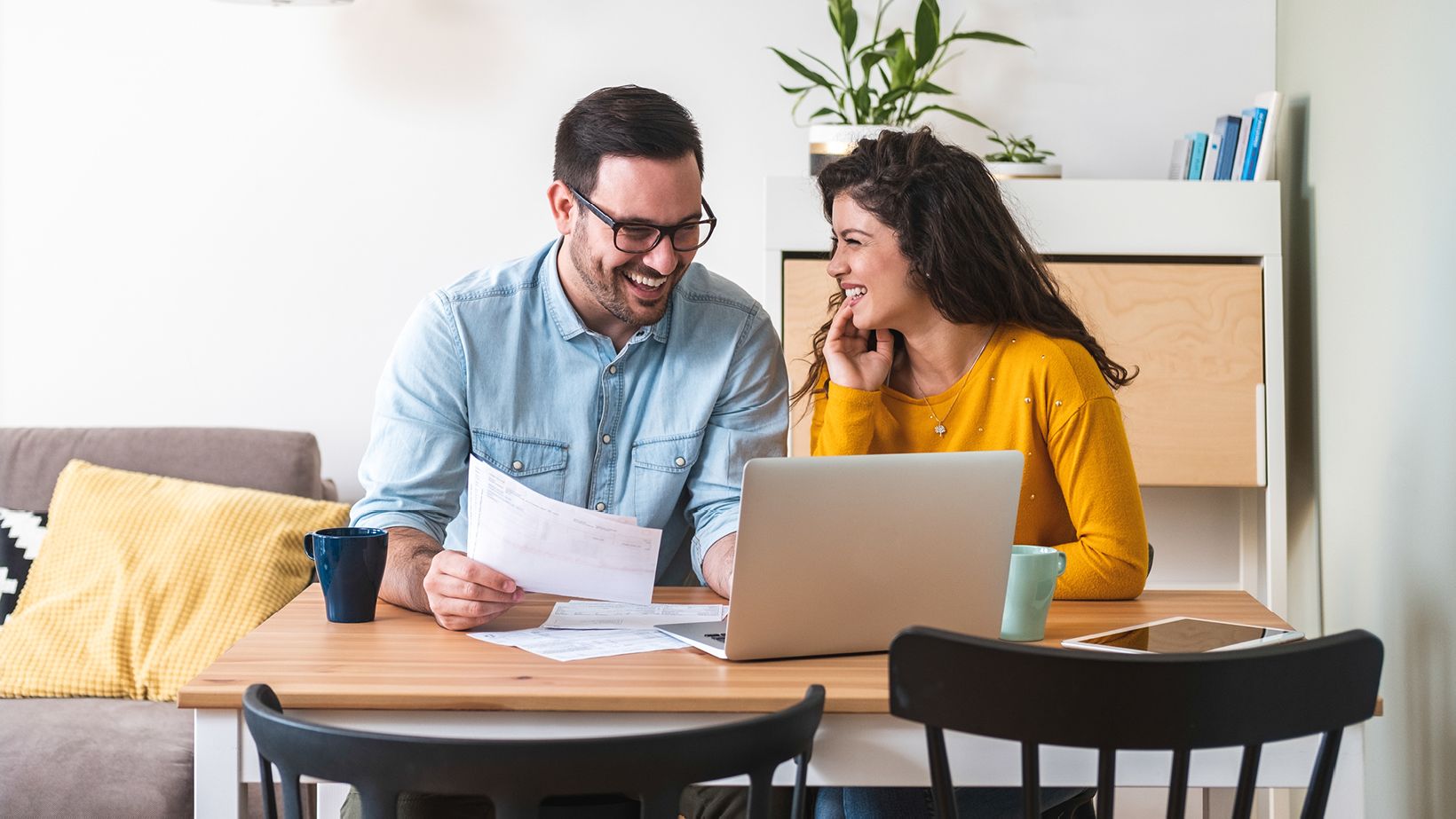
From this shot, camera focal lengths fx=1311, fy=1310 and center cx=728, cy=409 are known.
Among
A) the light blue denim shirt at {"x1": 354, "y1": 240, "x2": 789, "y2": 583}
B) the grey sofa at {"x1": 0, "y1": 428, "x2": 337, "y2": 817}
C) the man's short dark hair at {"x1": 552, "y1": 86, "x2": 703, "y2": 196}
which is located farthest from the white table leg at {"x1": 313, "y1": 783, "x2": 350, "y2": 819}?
the man's short dark hair at {"x1": 552, "y1": 86, "x2": 703, "y2": 196}

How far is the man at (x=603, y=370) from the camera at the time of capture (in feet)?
5.52

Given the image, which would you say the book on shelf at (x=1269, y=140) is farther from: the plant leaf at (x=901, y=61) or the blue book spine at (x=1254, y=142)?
the plant leaf at (x=901, y=61)

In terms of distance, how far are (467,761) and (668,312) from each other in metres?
1.03

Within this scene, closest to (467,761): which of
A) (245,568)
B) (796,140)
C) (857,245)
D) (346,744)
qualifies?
(346,744)

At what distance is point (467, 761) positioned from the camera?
2.81ft

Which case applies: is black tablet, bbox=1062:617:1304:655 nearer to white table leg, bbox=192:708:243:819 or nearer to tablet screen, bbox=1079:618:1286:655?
tablet screen, bbox=1079:618:1286:655

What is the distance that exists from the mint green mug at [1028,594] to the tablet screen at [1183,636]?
0.05 metres

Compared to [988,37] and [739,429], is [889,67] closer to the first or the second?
[988,37]

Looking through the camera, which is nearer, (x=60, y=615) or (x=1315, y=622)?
(x=60, y=615)

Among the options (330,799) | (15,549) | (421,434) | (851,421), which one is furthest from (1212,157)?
(15,549)

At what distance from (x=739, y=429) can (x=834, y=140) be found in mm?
1070

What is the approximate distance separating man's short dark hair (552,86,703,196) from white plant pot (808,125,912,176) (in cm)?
94

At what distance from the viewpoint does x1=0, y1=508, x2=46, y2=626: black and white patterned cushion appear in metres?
2.47

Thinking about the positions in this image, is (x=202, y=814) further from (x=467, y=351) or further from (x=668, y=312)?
(x=668, y=312)
